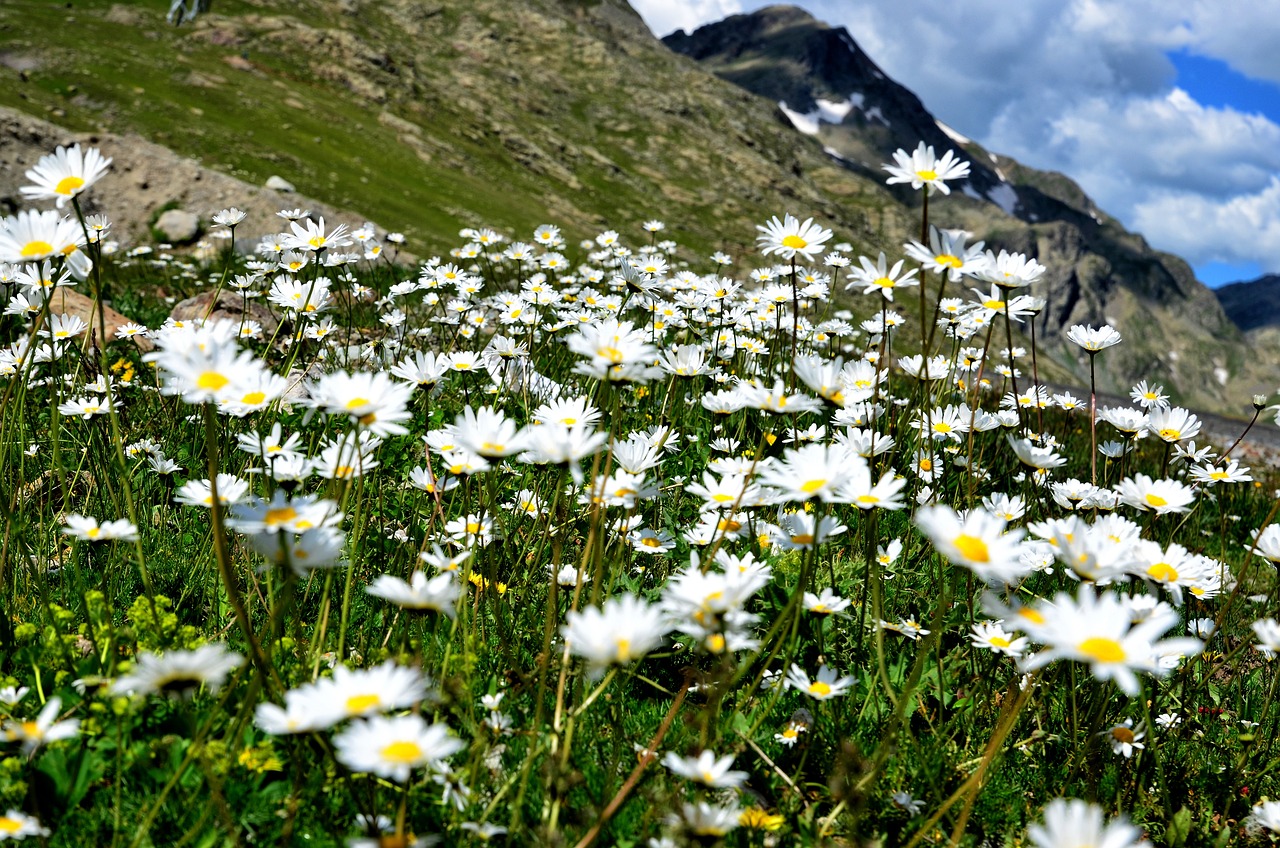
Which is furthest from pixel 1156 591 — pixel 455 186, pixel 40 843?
pixel 455 186

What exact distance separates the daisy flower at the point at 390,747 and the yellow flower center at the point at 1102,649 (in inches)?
41.2

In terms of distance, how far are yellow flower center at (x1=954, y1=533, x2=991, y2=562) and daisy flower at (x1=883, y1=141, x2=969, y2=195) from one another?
1.17 metres

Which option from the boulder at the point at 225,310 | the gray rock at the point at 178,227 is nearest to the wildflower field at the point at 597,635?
the boulder at the point at 225,310

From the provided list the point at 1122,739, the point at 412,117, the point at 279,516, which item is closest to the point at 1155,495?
the point at 1122,739

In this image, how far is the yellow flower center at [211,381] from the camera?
157 cm

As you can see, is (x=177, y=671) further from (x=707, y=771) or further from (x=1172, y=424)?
(x=1172, y=424)

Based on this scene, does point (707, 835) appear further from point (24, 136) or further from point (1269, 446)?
point (1269, 446)

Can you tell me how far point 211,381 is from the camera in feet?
5.22

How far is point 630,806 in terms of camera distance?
6.40ft

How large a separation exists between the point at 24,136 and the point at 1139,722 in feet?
50.2

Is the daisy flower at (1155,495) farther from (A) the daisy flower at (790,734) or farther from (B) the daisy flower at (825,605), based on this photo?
(A) the daisy flower at (790,734)

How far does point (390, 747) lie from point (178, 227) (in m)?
12.9

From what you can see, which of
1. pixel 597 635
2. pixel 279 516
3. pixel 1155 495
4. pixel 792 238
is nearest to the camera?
pixel 597 635

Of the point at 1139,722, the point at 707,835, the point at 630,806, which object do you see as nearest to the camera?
the point at 707,835
